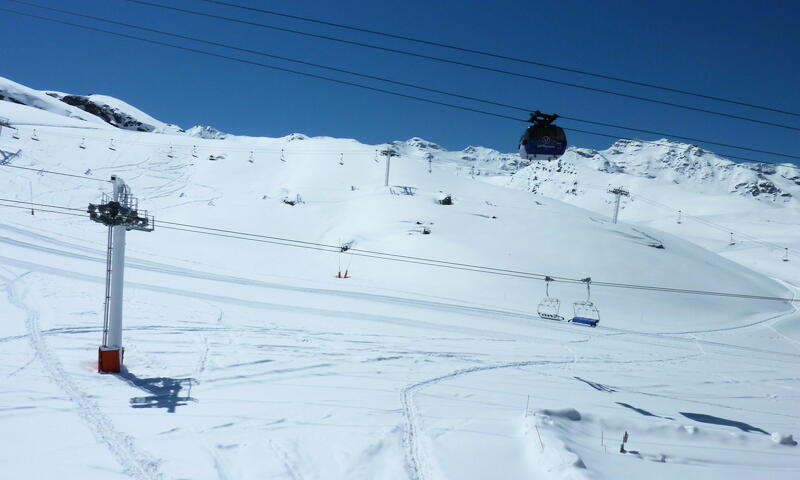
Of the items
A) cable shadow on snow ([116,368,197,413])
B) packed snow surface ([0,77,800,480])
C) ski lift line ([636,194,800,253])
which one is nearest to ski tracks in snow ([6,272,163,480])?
packed snow surface ([0,77,800,480])

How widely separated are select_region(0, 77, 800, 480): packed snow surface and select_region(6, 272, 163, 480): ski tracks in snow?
2.4 inches

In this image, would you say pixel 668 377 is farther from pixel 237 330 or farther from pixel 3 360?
pixel 3 360

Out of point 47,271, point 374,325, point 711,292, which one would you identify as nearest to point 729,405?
point 374,325

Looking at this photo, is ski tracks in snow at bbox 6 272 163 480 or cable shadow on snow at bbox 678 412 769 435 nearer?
ski tracks in snow at bbox 6 272 163 480

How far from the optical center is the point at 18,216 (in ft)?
121

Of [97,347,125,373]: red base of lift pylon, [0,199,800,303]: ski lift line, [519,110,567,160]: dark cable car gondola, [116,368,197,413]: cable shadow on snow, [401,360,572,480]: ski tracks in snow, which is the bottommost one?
[401,360,572,480]: ski tracks in snow

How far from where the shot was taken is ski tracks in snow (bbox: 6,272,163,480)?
867 cm

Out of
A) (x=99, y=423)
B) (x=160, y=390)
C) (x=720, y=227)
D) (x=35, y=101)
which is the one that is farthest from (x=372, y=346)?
(x=720, y=227)

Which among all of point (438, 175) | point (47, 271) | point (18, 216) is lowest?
point (47, 271)

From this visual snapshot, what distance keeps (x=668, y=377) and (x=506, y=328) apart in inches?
302

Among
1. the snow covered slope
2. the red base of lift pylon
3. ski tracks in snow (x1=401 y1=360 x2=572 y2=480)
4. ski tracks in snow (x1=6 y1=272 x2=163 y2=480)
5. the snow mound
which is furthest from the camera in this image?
the snow covered slope

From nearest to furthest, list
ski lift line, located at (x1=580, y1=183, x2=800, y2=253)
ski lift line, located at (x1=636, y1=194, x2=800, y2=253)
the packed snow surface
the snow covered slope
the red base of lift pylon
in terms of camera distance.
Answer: the packed snow surface, the red base of lift pylon, ski lift line, located at (x1=636, y1=194, x2=800, y2=253), ski lift line, located at (x1=580, y1=183, x2=800, y2=253), the snow covered slope

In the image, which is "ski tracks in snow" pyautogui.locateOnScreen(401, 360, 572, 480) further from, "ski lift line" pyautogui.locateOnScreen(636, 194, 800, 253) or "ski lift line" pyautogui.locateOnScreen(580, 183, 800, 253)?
"ski lift line" pyautogui.locateOnScreen(636, 194, 800, 253)

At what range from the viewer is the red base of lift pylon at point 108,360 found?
44.1ft
